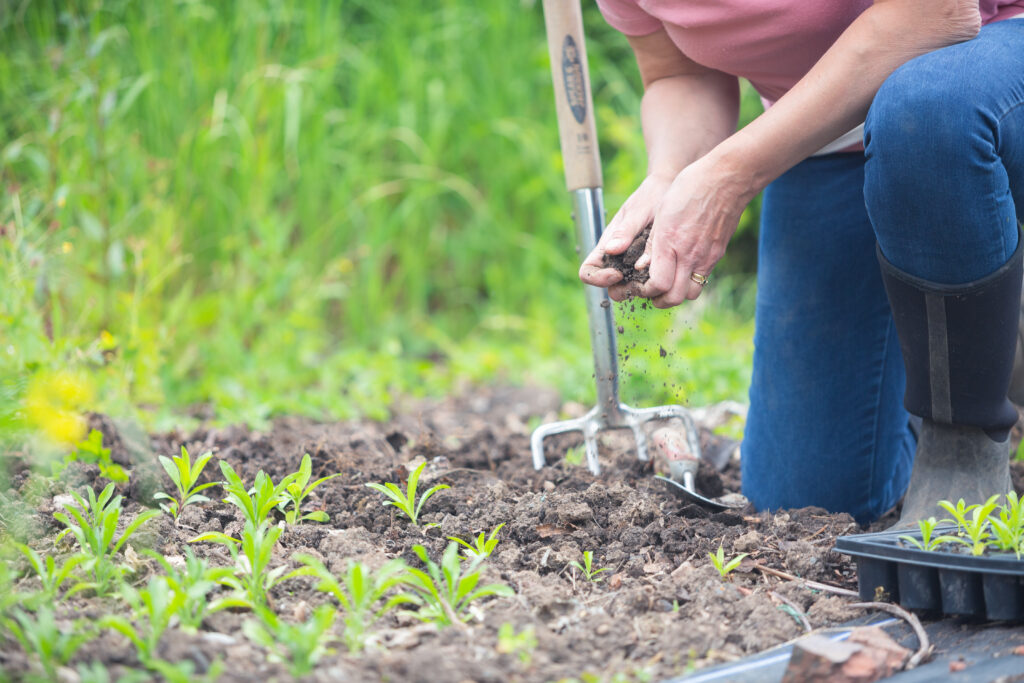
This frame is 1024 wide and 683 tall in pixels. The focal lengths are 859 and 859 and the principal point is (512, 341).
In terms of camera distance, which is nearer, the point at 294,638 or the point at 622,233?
the point at 294,638

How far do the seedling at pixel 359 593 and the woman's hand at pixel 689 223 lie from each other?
625 mm

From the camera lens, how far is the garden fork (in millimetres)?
1778

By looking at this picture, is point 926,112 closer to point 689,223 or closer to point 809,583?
point 689,223

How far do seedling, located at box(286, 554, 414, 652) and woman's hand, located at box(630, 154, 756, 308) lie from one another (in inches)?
24.6

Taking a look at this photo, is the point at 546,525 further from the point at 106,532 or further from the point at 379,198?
the point at 379,198

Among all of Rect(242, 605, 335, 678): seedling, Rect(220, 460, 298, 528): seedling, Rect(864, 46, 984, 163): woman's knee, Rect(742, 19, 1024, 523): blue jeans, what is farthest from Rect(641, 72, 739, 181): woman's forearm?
Rect(242, 605, 335, 678): seedling

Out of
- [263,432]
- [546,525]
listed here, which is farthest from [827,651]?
[263,432]

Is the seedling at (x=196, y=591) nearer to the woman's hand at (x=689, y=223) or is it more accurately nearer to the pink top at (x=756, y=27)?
the woman's hand at (x=689, y=223)

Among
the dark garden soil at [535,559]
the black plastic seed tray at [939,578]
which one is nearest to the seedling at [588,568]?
the dark garden soil at [535,559]

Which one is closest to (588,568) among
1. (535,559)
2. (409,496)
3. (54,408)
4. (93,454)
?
(535,559)

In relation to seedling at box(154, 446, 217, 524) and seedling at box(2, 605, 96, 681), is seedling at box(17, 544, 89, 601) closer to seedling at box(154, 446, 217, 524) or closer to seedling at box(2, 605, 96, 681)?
seedling at box(2, 605, 96, 681)

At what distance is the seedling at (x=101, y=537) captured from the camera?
1143 mm

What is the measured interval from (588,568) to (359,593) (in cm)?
37

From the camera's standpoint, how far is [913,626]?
115 centimetres
